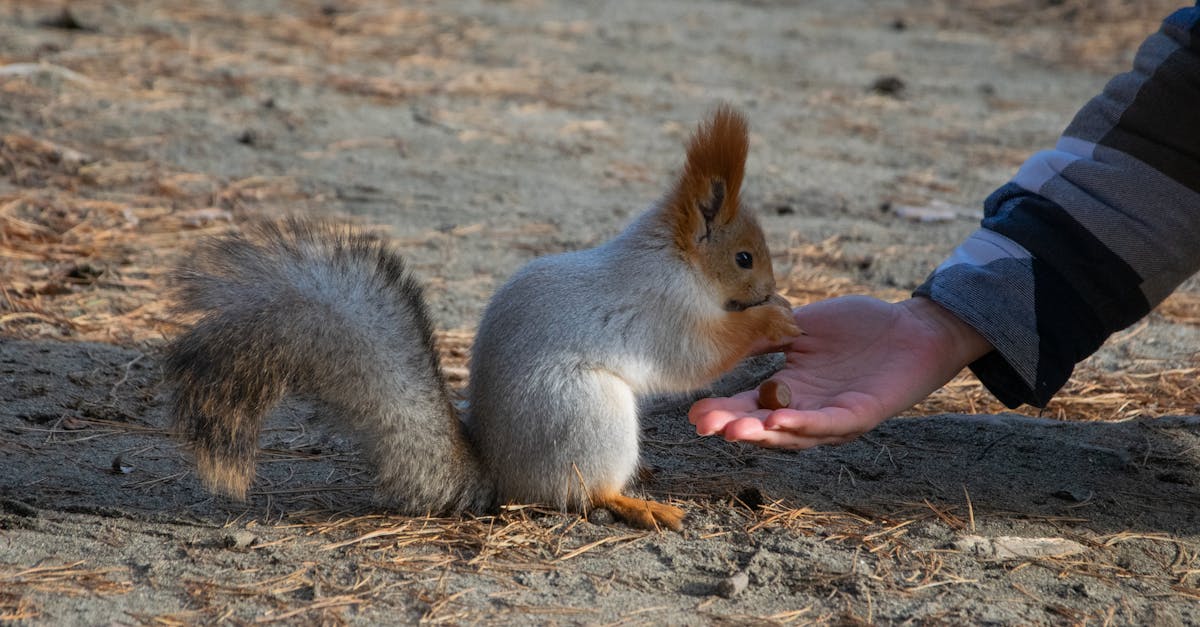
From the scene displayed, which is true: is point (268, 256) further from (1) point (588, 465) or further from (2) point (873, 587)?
(2) point (873, 587)

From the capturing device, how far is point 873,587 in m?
1.71

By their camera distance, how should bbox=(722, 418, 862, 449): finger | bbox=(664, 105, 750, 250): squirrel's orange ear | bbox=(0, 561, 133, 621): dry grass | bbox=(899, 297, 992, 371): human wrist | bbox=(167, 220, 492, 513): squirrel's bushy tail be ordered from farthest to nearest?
bbox=(899, 297, 992, 371): human wrist
bbox=(664, 105, 750, 250): squirrel's orange ear
bbox=(722, 418, 862, 449): finger
bbox=(167, 220, 492, 513): squirrel's bushy tail
bbox=(0, 561, 133, 621): dry grass

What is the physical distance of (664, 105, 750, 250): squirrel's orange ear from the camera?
1.93m

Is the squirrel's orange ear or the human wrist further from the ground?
the squirrel's orange ear

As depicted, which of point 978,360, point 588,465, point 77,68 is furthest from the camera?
point 77,68

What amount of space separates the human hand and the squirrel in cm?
11

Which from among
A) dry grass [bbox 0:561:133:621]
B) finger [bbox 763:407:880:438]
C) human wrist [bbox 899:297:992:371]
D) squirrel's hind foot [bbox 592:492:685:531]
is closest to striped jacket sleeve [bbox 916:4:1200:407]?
human wrist [bbox 899:297:992:371]

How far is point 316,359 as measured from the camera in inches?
67.4

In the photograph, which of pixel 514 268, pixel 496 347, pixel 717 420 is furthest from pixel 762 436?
pixel 514 268

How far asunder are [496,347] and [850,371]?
65 centimetres

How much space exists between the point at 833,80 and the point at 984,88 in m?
0.73

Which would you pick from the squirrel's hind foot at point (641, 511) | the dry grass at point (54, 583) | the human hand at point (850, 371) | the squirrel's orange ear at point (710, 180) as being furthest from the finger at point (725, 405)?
the dry grass at point (54, 583)

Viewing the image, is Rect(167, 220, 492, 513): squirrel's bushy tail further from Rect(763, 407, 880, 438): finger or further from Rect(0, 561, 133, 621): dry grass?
Rect(763, 407, 880, 438): finger

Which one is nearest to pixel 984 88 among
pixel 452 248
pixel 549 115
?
pixel 549 115
